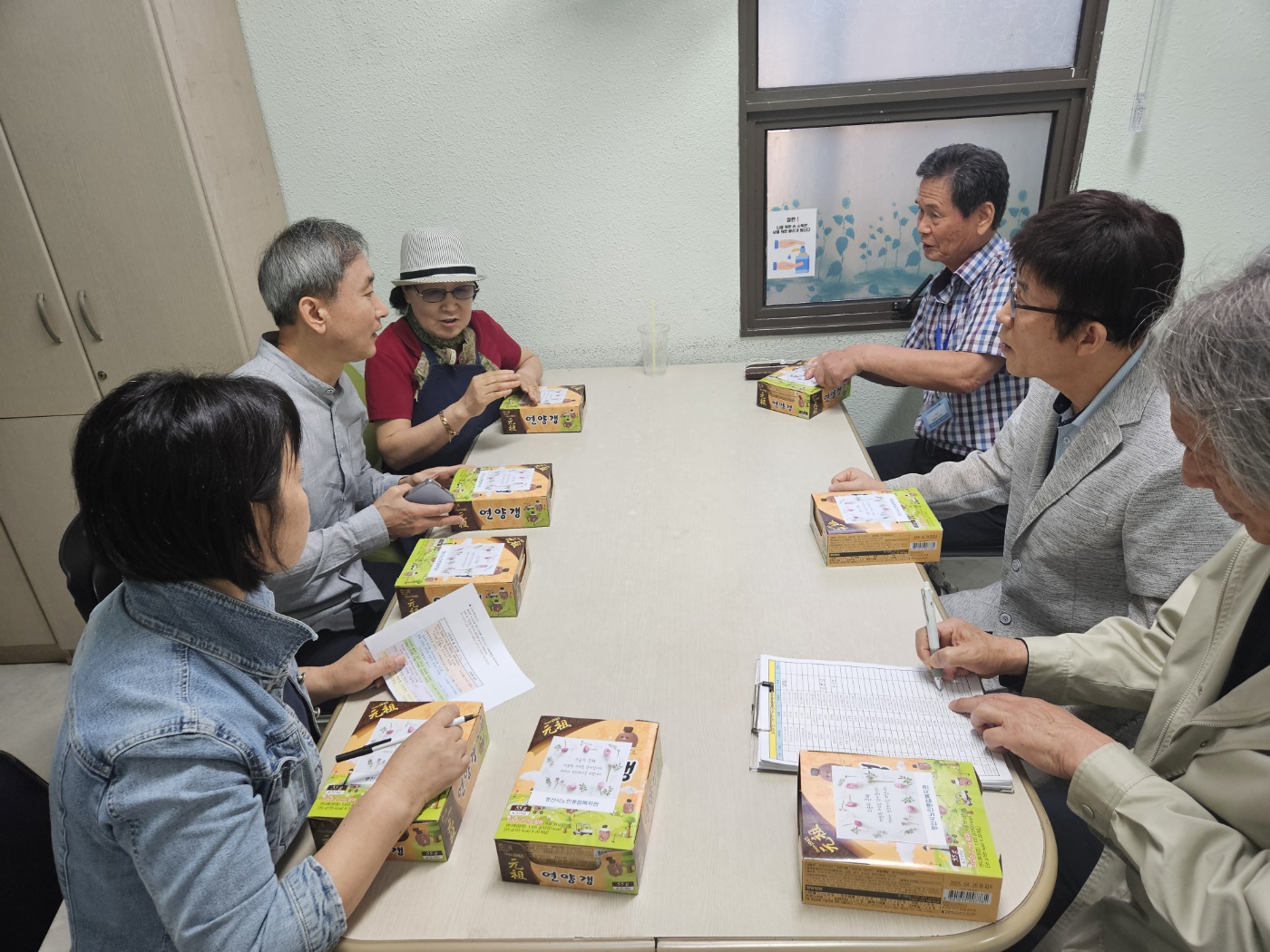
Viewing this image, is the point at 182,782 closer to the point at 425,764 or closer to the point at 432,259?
the point at 425,764

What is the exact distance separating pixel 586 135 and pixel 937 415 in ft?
4.69

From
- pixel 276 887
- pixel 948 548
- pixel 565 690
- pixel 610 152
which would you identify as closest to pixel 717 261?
pixel 610 152

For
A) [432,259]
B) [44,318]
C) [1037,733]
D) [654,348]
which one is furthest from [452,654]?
[44,318]

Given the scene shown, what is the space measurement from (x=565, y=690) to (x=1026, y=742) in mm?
648

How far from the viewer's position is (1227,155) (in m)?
2.48

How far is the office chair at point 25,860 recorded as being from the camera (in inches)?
39.6

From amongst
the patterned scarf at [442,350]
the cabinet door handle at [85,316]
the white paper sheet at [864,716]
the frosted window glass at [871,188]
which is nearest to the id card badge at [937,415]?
the frosted window glass at [871,188]

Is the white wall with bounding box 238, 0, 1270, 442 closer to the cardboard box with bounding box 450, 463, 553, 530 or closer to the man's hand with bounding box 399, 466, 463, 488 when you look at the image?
the man's hand with bounding box 399, 466, 463, 488

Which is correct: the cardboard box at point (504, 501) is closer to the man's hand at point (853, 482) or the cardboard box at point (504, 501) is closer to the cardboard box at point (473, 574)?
the cardboard box at point (473, 574)

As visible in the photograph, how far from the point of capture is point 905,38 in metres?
2.43

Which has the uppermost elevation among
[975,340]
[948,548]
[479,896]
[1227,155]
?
[1227,155]

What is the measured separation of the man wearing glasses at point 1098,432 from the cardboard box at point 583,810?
89 cm

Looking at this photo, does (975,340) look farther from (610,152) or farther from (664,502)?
(610,152)

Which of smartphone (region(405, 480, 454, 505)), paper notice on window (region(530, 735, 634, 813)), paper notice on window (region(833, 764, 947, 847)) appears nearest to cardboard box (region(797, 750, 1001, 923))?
paper notice on window (region(833, 764, 947, 847))
